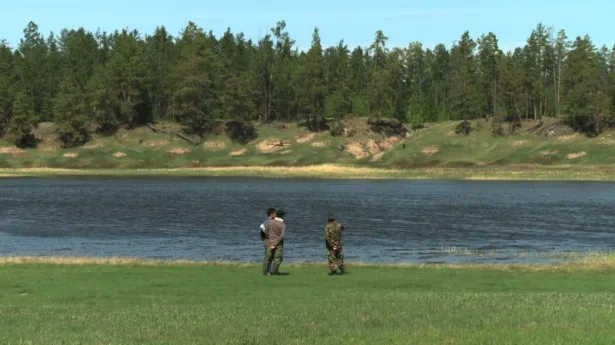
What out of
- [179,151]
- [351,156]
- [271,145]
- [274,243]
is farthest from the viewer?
[271,145]

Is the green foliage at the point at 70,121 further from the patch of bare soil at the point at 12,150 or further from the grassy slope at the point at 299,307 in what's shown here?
the grassy slope at the point at 299,307

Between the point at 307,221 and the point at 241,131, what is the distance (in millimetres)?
129938

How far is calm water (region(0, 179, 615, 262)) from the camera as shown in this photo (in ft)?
149

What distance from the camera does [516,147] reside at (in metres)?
164

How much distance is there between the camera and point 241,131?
19075cm

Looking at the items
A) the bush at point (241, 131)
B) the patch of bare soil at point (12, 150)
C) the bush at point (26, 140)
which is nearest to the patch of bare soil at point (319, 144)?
the bush at point (241, 131)

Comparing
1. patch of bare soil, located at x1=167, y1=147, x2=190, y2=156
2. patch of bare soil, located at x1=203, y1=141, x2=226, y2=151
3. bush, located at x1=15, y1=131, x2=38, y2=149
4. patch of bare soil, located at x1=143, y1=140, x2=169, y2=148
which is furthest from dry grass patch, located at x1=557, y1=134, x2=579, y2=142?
bush, located at x1=15, y1=131, x2=38, y2=149

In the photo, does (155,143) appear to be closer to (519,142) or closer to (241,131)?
(241,131)

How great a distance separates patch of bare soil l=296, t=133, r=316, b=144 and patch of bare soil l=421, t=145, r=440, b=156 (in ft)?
104

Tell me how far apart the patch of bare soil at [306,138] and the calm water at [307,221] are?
247 ft

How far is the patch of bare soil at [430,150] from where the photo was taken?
170m

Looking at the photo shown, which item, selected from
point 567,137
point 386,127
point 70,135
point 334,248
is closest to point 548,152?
point 567,137

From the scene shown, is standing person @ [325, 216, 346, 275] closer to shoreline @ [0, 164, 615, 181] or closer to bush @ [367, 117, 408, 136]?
shoreline @ [0, 164, 615, 181]

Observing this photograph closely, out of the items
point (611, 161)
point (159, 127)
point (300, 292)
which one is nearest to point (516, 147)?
point (611, 161)
